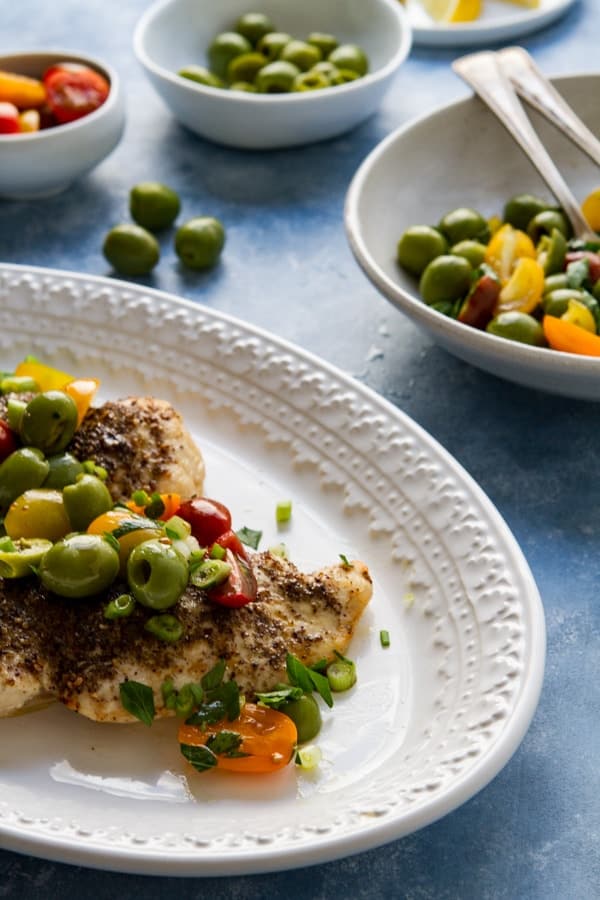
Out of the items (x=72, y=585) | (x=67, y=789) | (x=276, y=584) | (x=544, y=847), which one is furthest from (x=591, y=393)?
(x=67, y=789)

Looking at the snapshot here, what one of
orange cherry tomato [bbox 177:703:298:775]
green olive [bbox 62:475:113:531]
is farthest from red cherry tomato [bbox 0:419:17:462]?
orange cherry tomato [bbox 177:703:298:775]

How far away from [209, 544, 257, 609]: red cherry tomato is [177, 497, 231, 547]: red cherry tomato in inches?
4.5

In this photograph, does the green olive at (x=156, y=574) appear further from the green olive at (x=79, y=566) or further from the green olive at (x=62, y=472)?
the green olive at (x=62, y=472)

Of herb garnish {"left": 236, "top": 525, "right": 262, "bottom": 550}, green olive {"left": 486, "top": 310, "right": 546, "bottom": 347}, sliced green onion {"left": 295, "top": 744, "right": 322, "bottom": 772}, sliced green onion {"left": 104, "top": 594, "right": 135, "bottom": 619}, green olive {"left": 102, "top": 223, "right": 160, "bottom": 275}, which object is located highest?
green olive {"left": 486, "top": 310, "right": 546, "bottom": 347}

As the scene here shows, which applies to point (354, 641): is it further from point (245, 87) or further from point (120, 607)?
point (245, 87)

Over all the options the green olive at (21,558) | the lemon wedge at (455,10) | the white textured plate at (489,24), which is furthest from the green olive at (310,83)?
the green olive at (21,558)

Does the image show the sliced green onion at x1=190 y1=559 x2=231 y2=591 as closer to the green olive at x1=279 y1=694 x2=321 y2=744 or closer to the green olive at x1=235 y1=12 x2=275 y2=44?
the green olive at x1=279 y1=694 x2=321 y2=744

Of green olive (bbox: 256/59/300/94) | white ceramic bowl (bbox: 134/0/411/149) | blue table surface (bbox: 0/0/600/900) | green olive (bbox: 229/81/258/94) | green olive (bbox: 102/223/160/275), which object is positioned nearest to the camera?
blue table surface (bbox: 0/0/600/900)

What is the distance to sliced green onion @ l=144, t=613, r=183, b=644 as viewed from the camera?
2652 millimetres

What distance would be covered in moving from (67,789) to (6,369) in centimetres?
166

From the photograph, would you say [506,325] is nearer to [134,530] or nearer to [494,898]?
[134,530]

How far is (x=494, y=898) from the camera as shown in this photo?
7.93 ft

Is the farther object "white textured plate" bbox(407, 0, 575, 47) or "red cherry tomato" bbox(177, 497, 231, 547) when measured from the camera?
"white textured plate" bbox(407, 0, 575, 47)

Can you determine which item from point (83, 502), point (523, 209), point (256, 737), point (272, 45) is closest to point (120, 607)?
point (83, 502)
